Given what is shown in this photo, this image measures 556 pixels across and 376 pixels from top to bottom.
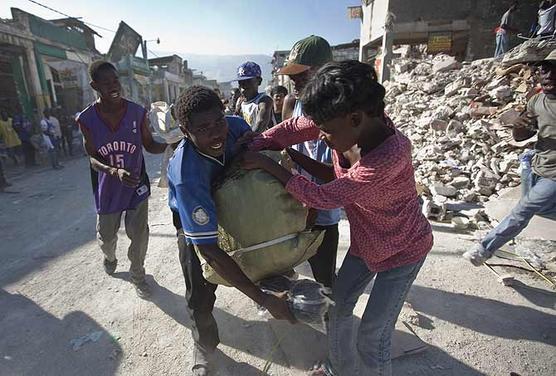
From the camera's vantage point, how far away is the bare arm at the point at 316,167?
5.94 ft

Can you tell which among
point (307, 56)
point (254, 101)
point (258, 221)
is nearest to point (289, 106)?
point (307, 56)

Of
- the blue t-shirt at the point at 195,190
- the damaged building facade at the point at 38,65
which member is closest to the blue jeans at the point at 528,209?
the blue t-shirt at the point at 195,190

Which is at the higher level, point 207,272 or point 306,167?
point 306,167

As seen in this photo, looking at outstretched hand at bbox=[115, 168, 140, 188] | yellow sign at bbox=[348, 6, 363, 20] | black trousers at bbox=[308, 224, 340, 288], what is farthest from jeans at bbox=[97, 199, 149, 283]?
yellow sign at bbox=[348, 6, 363, 20]

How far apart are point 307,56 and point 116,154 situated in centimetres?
174

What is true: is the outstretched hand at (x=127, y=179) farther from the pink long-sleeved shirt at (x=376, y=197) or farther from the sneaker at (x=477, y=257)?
the sneaker at (x=477, y=257)

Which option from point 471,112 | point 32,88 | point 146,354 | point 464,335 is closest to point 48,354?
point 146,354

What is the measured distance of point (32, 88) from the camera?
13.2m

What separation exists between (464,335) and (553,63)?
2119mm

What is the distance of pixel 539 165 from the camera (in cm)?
268

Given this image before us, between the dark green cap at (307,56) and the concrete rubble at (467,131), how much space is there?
289cm

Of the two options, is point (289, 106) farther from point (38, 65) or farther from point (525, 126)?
point (38, 65)

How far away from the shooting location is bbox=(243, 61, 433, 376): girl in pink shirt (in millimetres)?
1237

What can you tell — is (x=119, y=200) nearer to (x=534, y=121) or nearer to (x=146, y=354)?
(x=146, y=354)
